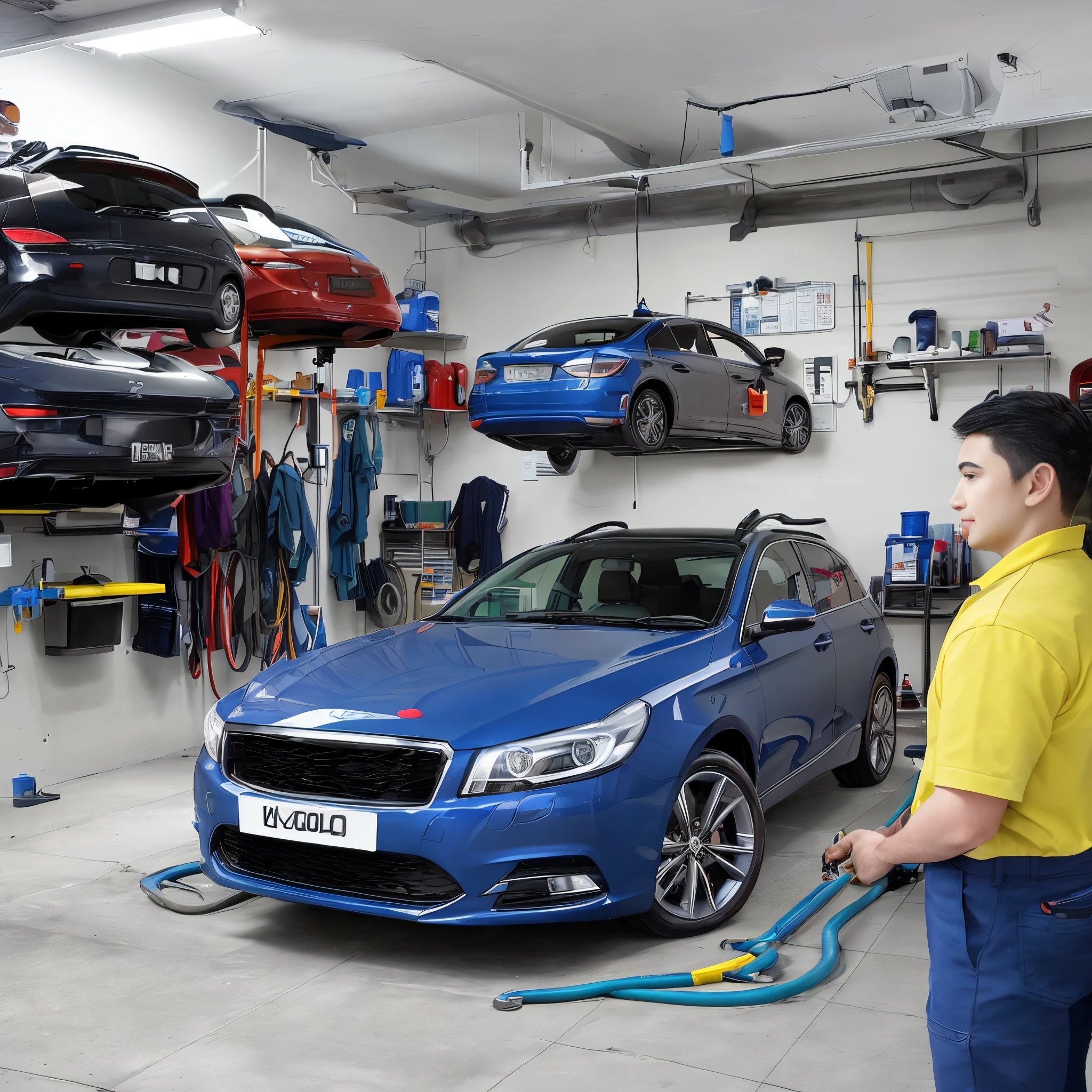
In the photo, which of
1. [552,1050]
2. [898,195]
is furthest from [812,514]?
[552,1050]

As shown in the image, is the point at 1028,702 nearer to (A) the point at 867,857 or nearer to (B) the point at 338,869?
(A) the point at 867,857

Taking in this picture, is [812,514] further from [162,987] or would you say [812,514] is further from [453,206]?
[162,987]

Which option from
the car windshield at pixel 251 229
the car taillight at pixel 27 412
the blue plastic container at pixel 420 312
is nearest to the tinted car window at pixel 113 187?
the car taillight at pixel 27 412

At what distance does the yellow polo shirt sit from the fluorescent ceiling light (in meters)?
5.53

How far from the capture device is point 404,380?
31.6ft

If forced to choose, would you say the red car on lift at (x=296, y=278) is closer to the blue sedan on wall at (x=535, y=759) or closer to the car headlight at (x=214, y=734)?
the blue sedan on wall at (x=535, y=759)

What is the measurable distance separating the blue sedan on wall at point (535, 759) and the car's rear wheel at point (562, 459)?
3386 millimetres

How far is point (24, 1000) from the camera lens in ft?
11.4

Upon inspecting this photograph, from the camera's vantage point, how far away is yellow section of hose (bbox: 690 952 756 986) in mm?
3428

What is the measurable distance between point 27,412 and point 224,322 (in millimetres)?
1285

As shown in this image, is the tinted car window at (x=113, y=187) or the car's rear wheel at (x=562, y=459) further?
the car's rear wheel at (x=562, y=459)

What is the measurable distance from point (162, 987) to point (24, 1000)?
404 mm

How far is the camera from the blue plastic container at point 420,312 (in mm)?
9867

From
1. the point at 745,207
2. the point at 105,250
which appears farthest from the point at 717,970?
the point at 745,207
